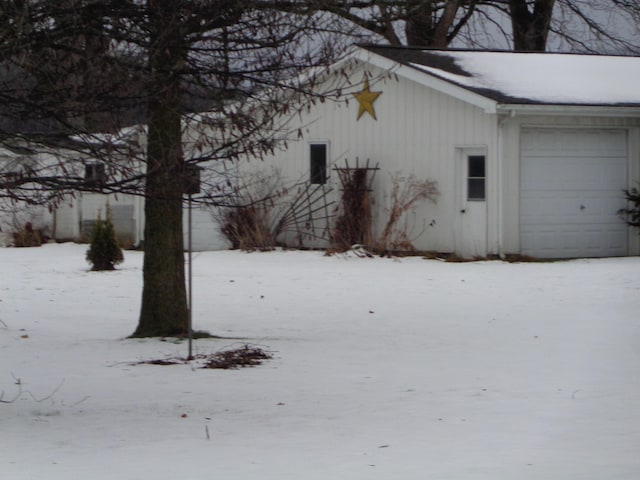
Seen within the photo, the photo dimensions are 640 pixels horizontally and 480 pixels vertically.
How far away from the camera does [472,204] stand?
22.7m

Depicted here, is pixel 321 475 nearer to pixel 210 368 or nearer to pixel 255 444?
pixel 255 444

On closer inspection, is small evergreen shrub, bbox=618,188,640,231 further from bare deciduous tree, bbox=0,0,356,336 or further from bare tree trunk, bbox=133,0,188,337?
bare deciduous tree, bbox=0,0,356,336

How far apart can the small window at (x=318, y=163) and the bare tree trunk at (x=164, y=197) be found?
40.4 ft

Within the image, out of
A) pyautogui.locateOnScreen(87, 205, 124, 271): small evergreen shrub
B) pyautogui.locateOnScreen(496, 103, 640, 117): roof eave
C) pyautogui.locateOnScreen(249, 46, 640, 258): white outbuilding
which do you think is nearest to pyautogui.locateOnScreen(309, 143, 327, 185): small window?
pyautogui.locateOnScreen(249, 46, 640, 258): white outbuilding

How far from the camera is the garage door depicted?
22766 millimetres

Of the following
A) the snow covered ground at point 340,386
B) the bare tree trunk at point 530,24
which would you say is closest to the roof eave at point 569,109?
the snow covered ground at point 340,386

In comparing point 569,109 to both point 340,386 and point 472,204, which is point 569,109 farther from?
point 340,386

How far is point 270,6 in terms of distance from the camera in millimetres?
10234

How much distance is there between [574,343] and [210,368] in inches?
153

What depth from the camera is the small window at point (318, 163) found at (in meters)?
25.0

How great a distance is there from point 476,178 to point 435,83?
77.6 inches

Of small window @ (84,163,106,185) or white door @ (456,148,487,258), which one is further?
white door @ (456,148,487,258)

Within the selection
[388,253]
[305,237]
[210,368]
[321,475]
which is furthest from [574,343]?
[305,237]

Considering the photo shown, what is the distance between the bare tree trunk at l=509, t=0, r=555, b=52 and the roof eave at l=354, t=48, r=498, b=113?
14267 millimetres
